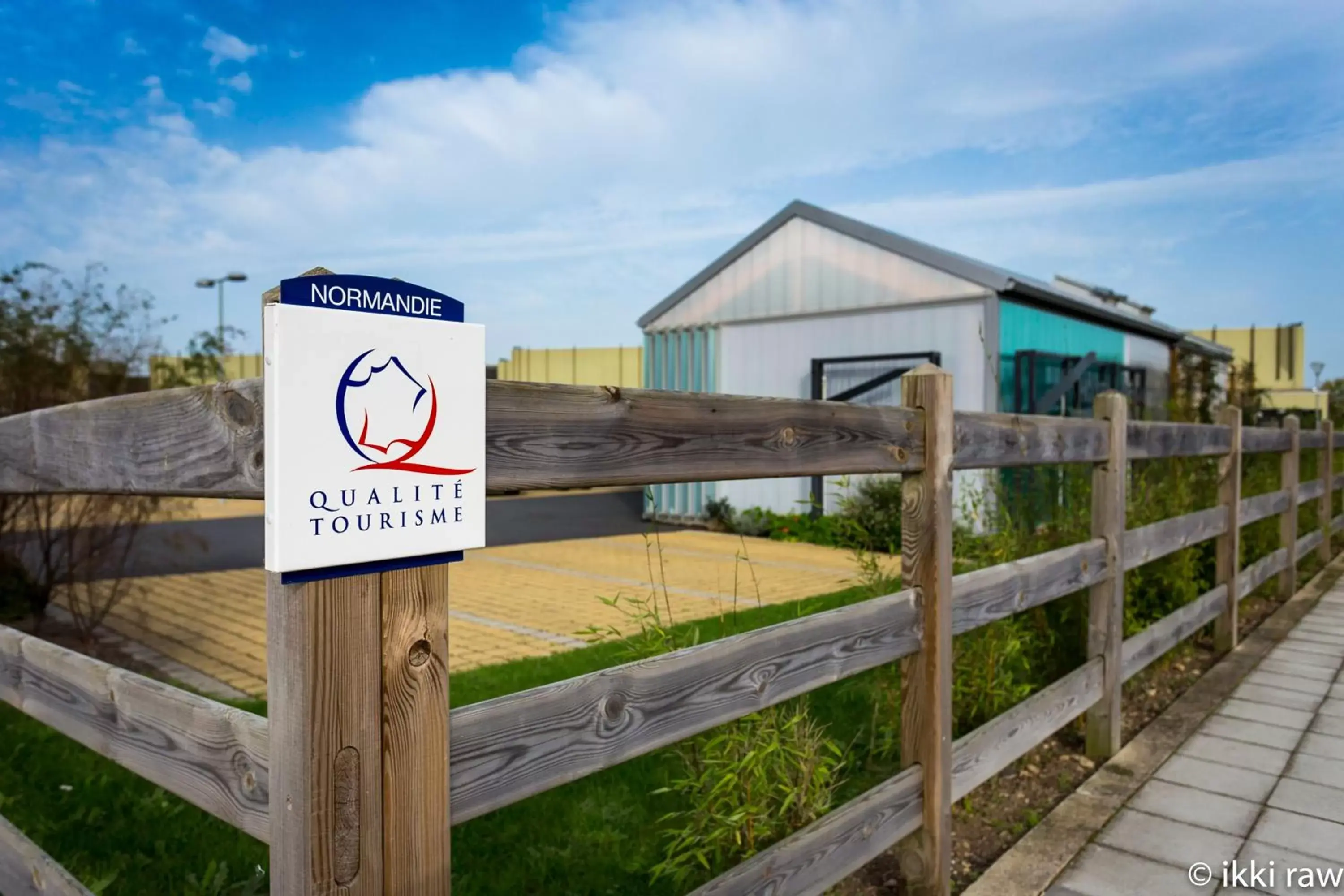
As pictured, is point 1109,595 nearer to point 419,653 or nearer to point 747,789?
point 747,789

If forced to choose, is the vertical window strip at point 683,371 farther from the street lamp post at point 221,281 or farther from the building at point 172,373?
the street lamp post at point 221,281

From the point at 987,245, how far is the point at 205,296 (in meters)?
23.4

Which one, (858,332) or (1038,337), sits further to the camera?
(858,332)

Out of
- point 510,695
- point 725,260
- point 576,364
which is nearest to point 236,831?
point 510,695

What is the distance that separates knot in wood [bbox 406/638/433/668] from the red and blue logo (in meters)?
0.25

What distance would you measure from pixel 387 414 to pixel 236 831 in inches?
113

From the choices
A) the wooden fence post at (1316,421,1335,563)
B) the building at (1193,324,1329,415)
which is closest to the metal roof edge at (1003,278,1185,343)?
the wooden fence post at (1316,421,1335,563)

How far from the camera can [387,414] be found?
1271mm

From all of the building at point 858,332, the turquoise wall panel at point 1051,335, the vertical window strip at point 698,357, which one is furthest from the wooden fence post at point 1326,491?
the vertical window strip at point 698,357

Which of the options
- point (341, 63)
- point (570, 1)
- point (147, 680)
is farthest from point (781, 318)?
point (147, 680)

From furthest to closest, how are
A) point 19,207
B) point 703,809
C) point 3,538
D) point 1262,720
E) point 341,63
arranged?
point 341,63, point 19,207, point 3,538, point 1262,720, point 703,809

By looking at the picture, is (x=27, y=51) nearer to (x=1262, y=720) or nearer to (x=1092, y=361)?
(x=1262, y=720)

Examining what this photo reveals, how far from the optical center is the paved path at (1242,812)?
287 centimetres

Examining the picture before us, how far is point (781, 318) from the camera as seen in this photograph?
13.2 m
